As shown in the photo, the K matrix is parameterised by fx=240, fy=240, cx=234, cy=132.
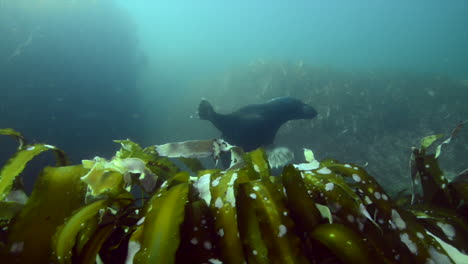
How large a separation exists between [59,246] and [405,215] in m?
1.23

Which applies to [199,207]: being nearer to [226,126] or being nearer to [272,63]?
[226,126]

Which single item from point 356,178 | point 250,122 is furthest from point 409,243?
point 250,122

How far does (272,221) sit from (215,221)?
201 mm

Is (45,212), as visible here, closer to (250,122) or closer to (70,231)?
(70,231)

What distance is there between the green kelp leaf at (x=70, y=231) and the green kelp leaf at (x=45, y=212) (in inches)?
1.9

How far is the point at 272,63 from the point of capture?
13.7m

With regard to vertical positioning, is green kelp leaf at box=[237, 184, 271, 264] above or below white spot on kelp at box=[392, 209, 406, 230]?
above

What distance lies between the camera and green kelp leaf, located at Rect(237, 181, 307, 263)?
751 millimetres

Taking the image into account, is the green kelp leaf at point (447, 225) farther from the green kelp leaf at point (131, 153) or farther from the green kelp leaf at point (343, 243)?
the green kelp leaf at point (131, 153)

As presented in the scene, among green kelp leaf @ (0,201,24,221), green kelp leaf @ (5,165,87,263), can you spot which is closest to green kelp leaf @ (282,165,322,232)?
green kelp leaf @ (5,165,87,263)

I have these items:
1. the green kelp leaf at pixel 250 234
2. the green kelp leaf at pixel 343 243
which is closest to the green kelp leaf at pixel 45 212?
the green kelp leaf at pixel 250 234

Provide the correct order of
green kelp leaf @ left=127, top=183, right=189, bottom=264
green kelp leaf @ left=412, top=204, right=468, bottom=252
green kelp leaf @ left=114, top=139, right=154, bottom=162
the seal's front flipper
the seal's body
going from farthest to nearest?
1. the seal's front flipper
2. the seal's body
3. green kelp leaf @ left=114, top=139, right=154, bottom=162
4. green kelp leaf @ left=412, top=204, right=468, bottom=252
5. green kelp leaf @ left=127, top=183, right=189, bottom=264

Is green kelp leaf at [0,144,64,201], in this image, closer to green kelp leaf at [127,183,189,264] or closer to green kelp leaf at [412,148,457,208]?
green kelp leaf at [127,183,189,264]

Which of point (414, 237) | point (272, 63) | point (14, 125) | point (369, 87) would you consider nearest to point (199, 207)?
point (414, 237)
